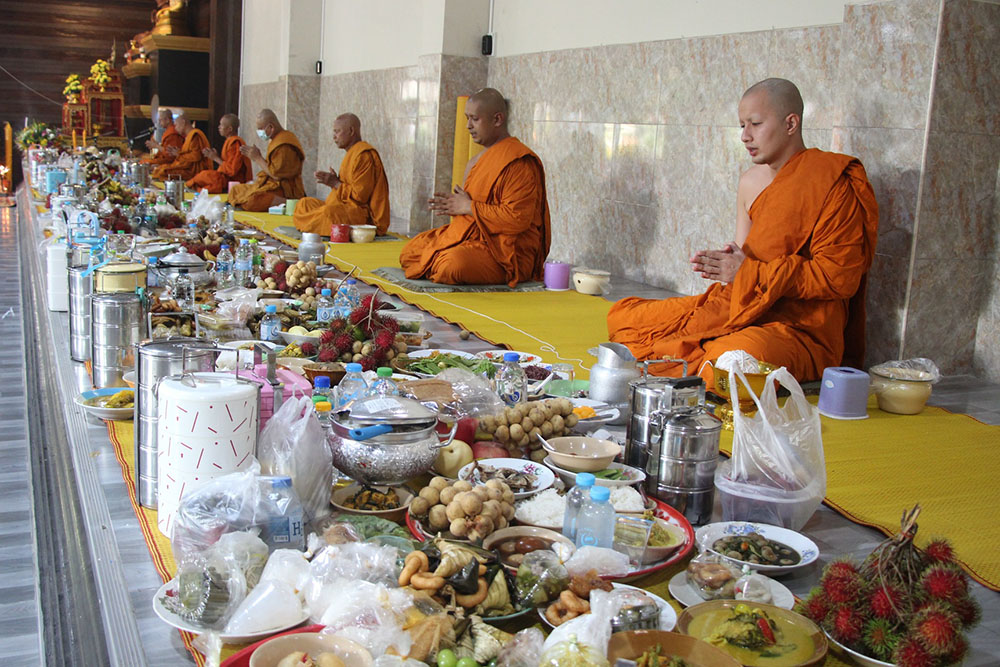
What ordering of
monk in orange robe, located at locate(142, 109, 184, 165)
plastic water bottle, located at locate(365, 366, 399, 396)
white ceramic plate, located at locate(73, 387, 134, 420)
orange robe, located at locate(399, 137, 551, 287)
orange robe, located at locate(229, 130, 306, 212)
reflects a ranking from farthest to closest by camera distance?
monk in orange robe, located at locate(142, 109, 184, 165) < orange robe, located at locate(229, 130, 306, 212) < orange robe, located at locate(399, 137, 551, 287) < white ceramic plate, located at locate(73, 387, 134, 420) < plastic water bottle, located at locate(365, 366, 399, 396)

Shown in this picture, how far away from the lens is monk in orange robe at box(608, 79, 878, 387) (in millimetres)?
4797

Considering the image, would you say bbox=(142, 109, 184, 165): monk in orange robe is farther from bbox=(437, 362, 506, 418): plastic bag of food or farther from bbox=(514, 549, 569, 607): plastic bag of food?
bbox=(514, 549, 569, 607): plastic bag of food

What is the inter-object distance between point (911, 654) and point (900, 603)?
107mm

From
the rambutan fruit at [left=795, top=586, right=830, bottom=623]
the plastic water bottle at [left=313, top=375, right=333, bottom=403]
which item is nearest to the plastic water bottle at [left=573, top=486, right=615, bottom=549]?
the rambutan fruit at [left=795, top=586, right=830, bottom=623]

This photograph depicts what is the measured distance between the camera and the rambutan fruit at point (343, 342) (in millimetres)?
3908

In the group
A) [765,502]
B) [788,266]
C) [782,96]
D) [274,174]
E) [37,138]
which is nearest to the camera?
[765,502]

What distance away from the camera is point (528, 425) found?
123 inches

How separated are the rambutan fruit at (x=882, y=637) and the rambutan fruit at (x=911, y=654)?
0.05m

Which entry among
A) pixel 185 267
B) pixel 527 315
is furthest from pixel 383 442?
pixel 527 315

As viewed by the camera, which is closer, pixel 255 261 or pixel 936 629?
pixel 936 629

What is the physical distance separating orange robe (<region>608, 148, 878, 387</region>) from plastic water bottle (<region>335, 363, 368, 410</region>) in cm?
181

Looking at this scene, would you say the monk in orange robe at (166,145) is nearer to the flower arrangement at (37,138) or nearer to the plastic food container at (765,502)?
the flower arrangement at (37,138)

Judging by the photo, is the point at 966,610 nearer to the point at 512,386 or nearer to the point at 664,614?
the point at 664,614

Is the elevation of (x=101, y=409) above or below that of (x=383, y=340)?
below
